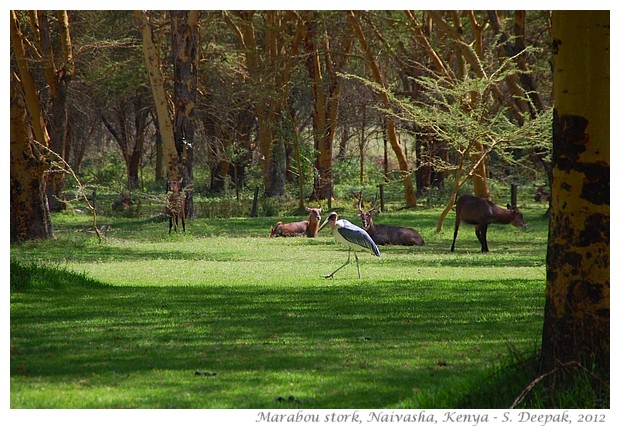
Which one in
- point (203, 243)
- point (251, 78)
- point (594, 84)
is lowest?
point (203, 243)

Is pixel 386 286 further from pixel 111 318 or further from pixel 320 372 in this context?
pixel 320 372

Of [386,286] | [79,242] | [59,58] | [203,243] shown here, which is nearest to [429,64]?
[59,58]

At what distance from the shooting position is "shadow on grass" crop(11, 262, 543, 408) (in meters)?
8.34

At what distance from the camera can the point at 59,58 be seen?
37.6 m

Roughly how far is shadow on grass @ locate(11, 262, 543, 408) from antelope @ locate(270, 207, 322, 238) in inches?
558

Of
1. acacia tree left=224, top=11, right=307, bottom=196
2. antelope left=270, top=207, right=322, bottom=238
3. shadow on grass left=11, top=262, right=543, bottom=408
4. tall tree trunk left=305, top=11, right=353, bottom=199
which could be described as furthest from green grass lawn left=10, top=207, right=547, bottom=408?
tall tree trunk left=305, top=11, right=353, bottom=199

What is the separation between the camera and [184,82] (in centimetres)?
3272

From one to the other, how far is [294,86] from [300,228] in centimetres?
1421

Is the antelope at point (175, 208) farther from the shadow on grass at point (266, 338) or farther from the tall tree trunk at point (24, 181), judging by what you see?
the shadow on grass at point (266, 338)

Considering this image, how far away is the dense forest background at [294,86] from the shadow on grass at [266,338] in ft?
51.0

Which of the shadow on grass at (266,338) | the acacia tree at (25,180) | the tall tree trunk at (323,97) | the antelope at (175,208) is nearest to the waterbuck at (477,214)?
the antelope at (175,208)

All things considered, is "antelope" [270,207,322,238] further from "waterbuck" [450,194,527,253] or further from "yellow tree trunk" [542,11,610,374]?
"yellow tree trunk" [542,11,610,374]

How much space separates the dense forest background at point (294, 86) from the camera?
31281 mm

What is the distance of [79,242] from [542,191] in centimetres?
2516
